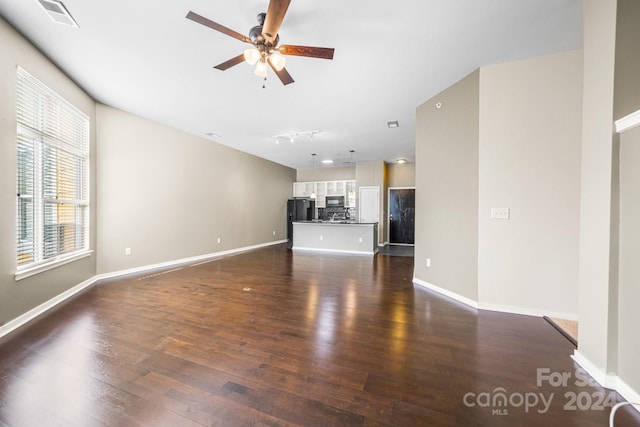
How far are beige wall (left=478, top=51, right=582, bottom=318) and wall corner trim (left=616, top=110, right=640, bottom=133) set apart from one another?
1101mm

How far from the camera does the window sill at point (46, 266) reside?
8.18 feet

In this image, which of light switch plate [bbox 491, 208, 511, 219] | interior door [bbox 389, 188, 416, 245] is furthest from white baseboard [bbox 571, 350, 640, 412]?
interior door [bbox 389, 188, 416, 245]

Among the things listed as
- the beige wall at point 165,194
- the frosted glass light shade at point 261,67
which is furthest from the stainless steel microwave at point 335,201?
the frosted glass light shade at point 261,67

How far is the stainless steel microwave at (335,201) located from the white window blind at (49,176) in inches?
268

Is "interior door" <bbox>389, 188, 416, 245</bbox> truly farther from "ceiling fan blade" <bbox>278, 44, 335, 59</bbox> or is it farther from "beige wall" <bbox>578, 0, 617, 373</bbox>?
"ceiling fan blade" <bbox>278, 44, 335, 59</bbox>

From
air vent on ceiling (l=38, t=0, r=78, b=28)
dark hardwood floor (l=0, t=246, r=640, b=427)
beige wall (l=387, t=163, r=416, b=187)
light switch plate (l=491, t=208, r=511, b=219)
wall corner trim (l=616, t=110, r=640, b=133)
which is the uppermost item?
air vent on ceiling (l=38, t=0, r=78, b=28)

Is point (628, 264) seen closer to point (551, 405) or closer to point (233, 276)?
point (551, 405)

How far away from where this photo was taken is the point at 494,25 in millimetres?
2191

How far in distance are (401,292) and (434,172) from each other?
6.17ft

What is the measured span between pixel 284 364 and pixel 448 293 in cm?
255

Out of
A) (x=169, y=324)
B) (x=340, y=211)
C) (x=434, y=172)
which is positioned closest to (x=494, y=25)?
(x=434, y=172)

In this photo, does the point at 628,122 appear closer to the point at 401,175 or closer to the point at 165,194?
the point at 165,194

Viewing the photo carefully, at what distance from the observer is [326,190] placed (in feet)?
30.5

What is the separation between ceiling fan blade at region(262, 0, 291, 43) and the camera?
1678 mm
